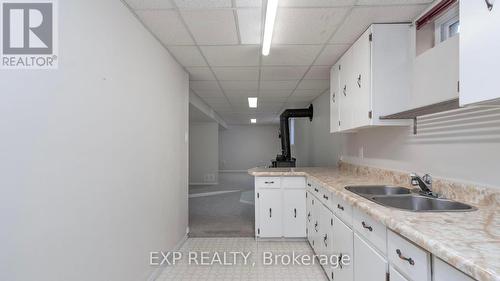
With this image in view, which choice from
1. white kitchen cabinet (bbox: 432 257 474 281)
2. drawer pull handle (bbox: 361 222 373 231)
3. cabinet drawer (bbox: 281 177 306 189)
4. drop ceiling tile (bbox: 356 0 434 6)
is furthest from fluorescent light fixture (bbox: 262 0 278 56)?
cabinet drawer (bbox: 281 177 306 189)

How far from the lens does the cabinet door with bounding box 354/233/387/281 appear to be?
1.34 meters

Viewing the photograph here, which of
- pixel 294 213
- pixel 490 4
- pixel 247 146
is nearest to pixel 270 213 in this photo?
pixel 294 213

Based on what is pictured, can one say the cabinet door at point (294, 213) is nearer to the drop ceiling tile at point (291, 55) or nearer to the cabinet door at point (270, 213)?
the cabinet door at point (270, 213)

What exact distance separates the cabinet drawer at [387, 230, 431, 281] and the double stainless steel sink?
0.30m

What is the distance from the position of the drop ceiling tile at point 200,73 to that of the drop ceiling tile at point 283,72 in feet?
2.53

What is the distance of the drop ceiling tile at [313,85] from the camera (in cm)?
412

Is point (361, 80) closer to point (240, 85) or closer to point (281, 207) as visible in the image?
point (281, 207)

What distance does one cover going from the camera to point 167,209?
9.21 feet

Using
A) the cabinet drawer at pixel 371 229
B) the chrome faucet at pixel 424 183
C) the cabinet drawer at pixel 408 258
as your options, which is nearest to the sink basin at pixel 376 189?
the chrome faucet at pixel 424 183

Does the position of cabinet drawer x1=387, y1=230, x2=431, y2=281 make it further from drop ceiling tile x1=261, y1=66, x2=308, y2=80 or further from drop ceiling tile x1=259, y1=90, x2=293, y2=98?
drop ceiling tile x1=259, y1=90, x2=293, y2=98

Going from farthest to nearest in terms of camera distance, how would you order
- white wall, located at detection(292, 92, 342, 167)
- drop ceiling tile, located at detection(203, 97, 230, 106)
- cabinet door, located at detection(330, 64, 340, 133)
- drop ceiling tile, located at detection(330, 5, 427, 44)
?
1. drop ceiling tile, located at detection(203, 97, 230, 106)
2. white wall, located at detection(292, 92, 342, 167)
3. cabinet door, located at detection(330, 64, 340, 133)
4. drop ceiling tile, located at detection(330, 5, 427, 44)

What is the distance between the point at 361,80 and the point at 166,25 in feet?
6.16

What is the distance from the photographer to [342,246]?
201cm

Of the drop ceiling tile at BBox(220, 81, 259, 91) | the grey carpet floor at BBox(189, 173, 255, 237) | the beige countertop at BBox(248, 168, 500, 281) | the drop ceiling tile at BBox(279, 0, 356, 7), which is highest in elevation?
the drop ceiling tile at BBox(279, 0, 356, 7)
